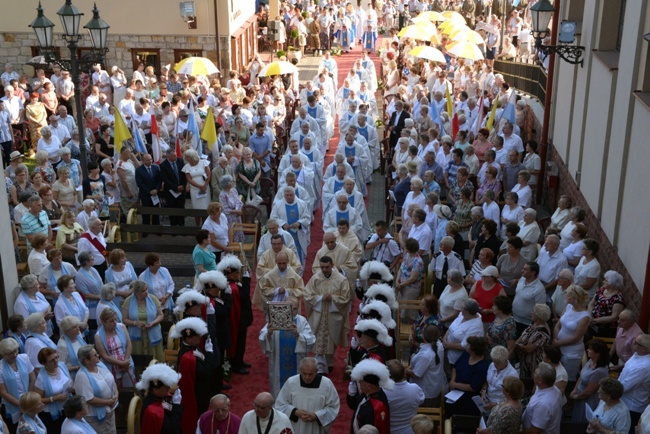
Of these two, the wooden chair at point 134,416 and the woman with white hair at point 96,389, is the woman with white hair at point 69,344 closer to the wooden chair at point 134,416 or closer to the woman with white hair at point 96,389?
the woman with white hair at point 96,389

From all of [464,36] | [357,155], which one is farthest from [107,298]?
[464,36]

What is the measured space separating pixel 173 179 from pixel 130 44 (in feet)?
44.4

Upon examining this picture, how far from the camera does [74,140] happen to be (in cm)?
1838

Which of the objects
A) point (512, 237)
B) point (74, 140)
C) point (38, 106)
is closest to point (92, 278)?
point (512, 237)

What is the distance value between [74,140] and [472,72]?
11236 mm

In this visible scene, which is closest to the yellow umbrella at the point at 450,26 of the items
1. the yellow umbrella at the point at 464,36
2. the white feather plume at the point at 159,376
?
the yellow umbrella at the point at 464,36

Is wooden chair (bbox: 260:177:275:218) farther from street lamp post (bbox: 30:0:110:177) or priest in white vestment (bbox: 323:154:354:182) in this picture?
street lamp post (bbox: 30:0:110:177)

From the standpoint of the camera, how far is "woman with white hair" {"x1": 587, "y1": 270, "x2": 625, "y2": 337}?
10148mm

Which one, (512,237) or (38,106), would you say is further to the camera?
(38,106)

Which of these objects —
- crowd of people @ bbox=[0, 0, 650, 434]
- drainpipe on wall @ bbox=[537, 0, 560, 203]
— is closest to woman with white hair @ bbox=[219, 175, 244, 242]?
crowd of people @ bbox=[0, 0, 650, 434]

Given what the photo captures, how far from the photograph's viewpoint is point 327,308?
11758 millimetres

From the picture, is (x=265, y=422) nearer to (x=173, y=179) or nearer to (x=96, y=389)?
(x=96, y=389)

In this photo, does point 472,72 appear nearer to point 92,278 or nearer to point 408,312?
point 408,312

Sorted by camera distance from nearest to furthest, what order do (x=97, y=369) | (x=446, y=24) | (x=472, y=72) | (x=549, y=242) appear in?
1. (x=97, y=369)
2. (x=549, y=242)
3. (x=472, y=72)
4. (x=446, y=24)
